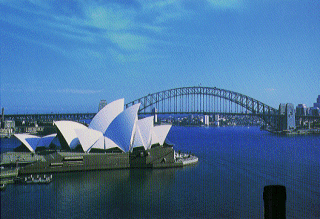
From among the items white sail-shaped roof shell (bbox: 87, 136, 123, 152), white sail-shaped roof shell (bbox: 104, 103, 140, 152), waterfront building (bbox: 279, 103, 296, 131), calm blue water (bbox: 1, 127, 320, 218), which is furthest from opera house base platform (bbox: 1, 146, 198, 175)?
waterfront building (bbox: 279, 103, 296, 131)

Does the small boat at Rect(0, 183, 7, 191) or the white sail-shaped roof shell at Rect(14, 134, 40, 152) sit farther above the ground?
the white sail-shaped roof shell at Rect(14, 134, 40, 152)

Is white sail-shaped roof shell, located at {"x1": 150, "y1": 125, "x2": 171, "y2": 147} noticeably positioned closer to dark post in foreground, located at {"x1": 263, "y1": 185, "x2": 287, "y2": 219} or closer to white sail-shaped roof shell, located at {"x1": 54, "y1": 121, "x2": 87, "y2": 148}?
white sail-shaped roof shell, located at {"x1": 54, "y1": 121, "x2": 87, "y2": 148}

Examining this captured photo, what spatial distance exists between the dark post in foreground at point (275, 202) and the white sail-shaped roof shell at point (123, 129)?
2344 cm

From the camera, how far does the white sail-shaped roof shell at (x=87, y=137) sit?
80.5 ft

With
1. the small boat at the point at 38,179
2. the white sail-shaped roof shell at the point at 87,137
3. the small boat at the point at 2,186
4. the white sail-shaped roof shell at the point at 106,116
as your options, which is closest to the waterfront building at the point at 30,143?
the white sail-shaped roof shell at the point at 87,137

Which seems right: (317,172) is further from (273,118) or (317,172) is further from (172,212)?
(273,118)

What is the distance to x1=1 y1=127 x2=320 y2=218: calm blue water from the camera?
13406 millimetres

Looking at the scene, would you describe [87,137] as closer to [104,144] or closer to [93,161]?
[104,144]

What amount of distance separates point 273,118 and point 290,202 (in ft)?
231

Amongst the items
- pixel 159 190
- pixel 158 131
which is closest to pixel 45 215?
pixel 159 190

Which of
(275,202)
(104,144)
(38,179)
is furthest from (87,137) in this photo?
(275,202)

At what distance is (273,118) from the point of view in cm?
8194

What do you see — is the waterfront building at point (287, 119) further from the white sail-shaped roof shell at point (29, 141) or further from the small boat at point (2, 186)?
the small boat at point (2, 186)

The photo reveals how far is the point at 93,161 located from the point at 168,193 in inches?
317
